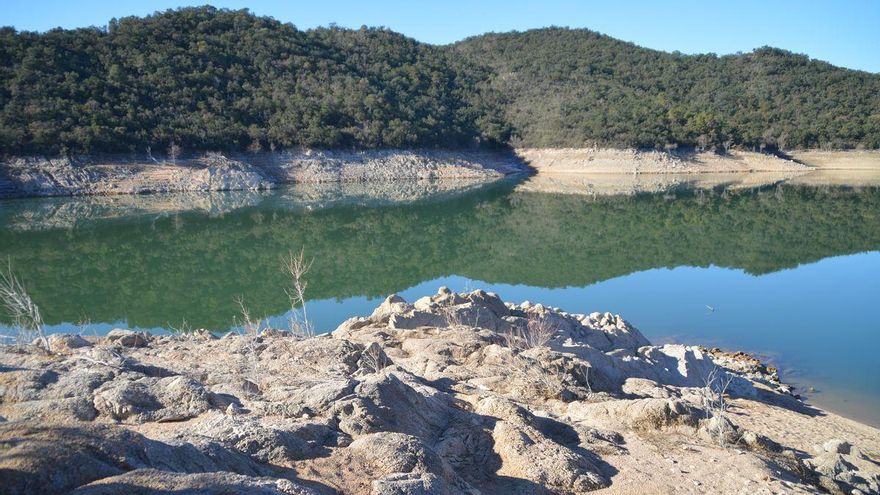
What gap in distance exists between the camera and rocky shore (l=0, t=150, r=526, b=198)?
4112 centimetres

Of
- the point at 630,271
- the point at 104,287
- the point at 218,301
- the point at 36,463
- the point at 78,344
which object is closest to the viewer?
the point at 36,463

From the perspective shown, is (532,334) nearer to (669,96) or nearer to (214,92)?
(214,92)

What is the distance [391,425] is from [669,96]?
90.1m

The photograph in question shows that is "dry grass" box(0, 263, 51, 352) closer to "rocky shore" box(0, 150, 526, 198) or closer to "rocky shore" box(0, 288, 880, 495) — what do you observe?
"rocky shore" box(0, 288, 880, 495)

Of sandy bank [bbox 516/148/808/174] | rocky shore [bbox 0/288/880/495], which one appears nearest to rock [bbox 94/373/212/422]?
rocky shore [bbox 0/288/880/495]

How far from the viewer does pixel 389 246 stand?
25938mm

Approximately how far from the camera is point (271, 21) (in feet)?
244

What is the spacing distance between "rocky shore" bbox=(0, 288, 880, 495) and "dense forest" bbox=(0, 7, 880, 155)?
44345 millimetres

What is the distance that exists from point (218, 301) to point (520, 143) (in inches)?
2357

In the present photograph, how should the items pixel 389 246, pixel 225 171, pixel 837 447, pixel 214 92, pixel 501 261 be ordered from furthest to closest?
1. pixel 214 92
2. pixel 225 171
3. pixel 389 246
4. pixel 501 261
5. pixel 837 447

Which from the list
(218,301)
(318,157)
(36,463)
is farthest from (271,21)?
(36,463)

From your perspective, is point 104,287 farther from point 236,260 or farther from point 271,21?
point 271,21

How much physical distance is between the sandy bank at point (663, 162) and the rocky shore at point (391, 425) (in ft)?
185

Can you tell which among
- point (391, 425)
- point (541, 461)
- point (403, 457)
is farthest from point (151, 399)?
point (541, 461)
